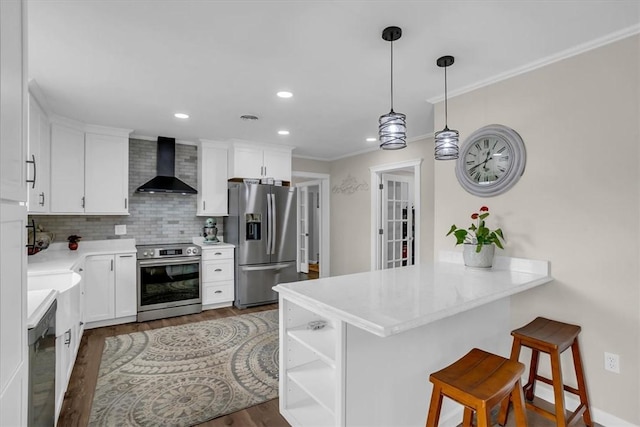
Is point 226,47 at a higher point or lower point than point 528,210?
higher

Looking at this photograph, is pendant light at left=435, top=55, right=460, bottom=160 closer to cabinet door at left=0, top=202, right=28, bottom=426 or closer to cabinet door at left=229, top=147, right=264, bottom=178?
cabinet door at left=0, top=202, right=28, bottom=426

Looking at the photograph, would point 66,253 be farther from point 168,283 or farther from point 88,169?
point 168,283

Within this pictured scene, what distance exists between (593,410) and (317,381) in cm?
174

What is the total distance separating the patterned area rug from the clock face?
2281 mm

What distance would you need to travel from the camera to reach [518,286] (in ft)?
6.28

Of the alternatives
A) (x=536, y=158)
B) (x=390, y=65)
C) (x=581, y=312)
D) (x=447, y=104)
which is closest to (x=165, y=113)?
(x=390, y=65)

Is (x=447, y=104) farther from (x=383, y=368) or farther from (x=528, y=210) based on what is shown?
(x=383, y=368)

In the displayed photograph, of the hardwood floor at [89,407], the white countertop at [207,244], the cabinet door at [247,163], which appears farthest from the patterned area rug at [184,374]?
the cabinet door at [247,163]

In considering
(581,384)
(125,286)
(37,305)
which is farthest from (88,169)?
(581,384)

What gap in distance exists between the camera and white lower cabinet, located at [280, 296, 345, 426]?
1739 mm

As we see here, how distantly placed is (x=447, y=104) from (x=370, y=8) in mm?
1443

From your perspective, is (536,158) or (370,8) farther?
(536,158)

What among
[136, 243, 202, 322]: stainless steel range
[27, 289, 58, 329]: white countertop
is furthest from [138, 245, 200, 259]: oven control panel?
[27, 289, 58, 329]: white countertop

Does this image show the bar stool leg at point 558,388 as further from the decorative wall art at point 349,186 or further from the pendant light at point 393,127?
the decorative wall art at point 349,186
